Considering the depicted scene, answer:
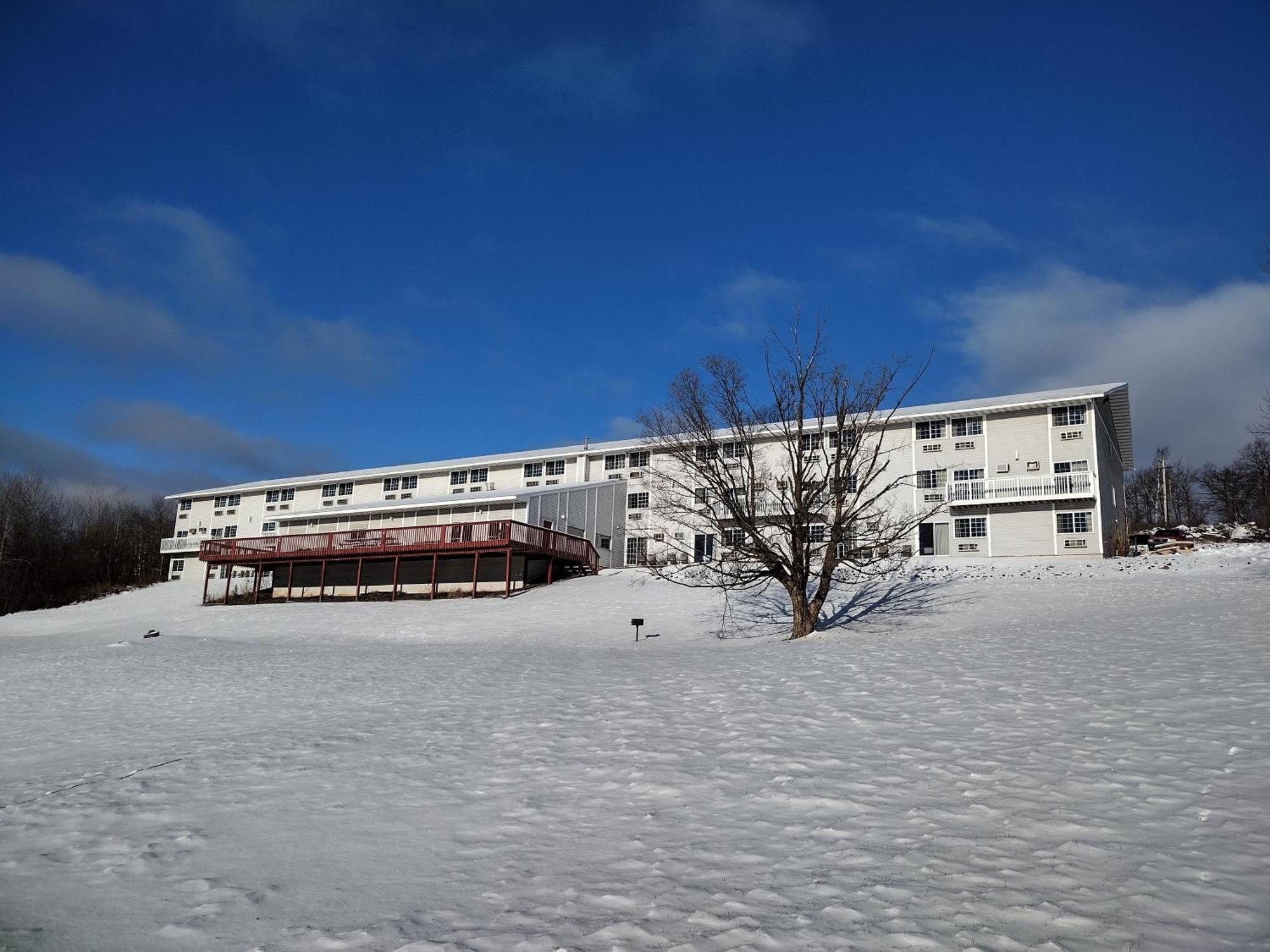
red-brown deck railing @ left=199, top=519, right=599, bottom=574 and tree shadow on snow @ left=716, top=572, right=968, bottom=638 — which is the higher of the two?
red-brown deck railing @ left=199, top=519, right=599, bottom=574

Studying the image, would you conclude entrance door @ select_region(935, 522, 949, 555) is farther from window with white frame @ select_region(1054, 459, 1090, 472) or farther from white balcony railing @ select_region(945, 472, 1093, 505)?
window with white frame @ select_region(1054, 459, 1090, 472)

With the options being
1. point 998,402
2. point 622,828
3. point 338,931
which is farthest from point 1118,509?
point 338,931

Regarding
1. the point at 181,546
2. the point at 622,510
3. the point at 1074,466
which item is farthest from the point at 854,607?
the point at 181,546

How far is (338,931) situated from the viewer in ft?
16.6

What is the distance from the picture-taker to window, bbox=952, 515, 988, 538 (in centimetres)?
3662

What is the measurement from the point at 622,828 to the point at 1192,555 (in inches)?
1163

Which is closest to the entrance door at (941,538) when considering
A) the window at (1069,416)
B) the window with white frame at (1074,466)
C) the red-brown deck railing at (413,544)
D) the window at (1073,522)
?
the window at (1073,522)

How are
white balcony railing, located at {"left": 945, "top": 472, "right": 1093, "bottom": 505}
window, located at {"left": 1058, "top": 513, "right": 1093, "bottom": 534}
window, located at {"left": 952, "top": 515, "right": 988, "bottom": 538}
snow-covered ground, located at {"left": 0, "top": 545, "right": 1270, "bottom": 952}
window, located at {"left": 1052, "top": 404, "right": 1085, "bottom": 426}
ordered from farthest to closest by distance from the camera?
window, located at {"left": 952, "top": 515, "right": 988, "bottom": 538}, window, located at {"left": 1052, "top": 404, "right": 1085, "bottom": 426}, window, located at {"left": 1058, "top": 513, "right": 1093, "bottom": 534}, white balcony railing, located at {"left": 945, "top": 472, "right": 1093, "bottom": 505}, snow-covered ground, located at {"left": 0, "top": 545, "right": 1270, "bottom": 952}

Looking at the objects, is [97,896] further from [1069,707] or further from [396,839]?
[1069,707]

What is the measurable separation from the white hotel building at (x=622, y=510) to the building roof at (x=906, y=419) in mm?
128

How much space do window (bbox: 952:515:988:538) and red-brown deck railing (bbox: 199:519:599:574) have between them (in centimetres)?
1801

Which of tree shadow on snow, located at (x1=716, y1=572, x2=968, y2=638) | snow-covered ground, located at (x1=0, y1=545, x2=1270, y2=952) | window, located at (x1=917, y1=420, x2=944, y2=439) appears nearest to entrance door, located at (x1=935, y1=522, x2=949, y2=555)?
window, located at (x1=917, y1=420, x2=944, y2=439)

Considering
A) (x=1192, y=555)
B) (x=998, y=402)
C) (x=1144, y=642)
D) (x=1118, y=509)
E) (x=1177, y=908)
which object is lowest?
(x=1177, y=908)

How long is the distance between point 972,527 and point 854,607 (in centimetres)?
1472
